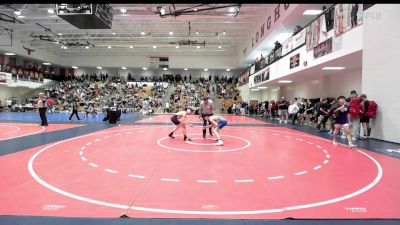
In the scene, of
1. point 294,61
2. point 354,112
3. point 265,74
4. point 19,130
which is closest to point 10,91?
point 19,130

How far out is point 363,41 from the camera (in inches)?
470

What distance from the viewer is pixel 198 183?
529 centimetres

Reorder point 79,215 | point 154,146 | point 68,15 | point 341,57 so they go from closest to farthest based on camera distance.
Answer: point 79,215, point 154,146, point 68,15, point 341,57

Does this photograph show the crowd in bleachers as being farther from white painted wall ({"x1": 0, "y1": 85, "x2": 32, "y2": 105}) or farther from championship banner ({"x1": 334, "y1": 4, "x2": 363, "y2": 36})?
white painted wall ({"x1": 0, "y1": 85, "x2": 32, "y2": 105})

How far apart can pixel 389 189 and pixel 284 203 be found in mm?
2159

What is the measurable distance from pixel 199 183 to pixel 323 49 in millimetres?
11652

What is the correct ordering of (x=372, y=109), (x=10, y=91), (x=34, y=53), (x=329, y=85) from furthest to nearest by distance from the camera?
(x=10, y=91), (x=34, y=53), (x=329, y=85), (x=372, y=109)

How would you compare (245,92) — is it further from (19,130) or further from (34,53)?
(34,53)

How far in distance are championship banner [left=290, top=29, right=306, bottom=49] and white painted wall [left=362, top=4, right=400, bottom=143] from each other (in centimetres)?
540

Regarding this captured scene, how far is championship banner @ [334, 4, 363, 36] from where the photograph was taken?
12.1 meters

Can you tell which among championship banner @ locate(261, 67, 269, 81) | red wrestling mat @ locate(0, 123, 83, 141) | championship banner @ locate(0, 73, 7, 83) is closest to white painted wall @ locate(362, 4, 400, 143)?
championship banner @ locate(261, 67, 269, 81)

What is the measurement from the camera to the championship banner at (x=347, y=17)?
1210 cm

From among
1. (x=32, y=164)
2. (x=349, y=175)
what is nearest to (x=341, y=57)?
(x=349, y=175)

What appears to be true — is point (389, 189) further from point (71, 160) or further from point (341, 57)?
point (341, 57)
